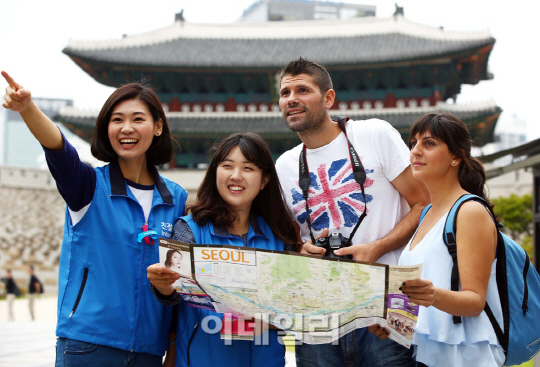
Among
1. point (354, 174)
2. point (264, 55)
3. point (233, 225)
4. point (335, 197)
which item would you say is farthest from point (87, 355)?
point (264, 55)

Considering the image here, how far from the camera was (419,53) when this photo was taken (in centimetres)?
1700

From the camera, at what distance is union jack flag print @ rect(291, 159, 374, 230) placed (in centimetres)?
270

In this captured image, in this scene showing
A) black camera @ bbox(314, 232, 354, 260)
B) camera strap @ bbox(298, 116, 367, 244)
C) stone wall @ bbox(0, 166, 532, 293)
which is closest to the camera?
black camera @ bbox(314, 232, 354, 260)

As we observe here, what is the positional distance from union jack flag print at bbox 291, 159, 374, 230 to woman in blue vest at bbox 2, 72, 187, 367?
2.55 feet

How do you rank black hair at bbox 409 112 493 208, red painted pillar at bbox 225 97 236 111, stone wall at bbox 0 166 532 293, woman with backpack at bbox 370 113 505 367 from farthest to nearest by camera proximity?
stone wall at bbox 0 166 532 293 < red painted pillar at bbox 225 97 236 111 < black hair at bbox 409 112 493 208 < woman with backpack at bbox 370 113 505 367

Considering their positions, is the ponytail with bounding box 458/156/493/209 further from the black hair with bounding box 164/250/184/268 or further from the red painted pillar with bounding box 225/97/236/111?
the red painted pillar with bounding box 225/97/236/111

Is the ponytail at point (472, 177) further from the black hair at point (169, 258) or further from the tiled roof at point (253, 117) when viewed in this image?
the tiled roof at point (253, 117)

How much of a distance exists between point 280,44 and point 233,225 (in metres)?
18.6

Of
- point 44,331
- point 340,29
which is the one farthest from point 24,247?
point 340,29

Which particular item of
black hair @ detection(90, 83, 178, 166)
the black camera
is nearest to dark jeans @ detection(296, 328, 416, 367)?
the black camera

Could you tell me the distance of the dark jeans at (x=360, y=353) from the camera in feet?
8.06

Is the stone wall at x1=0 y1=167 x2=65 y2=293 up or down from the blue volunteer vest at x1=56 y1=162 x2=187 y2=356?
down

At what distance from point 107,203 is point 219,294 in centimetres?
71

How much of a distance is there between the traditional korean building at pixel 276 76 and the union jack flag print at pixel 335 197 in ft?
46.9
